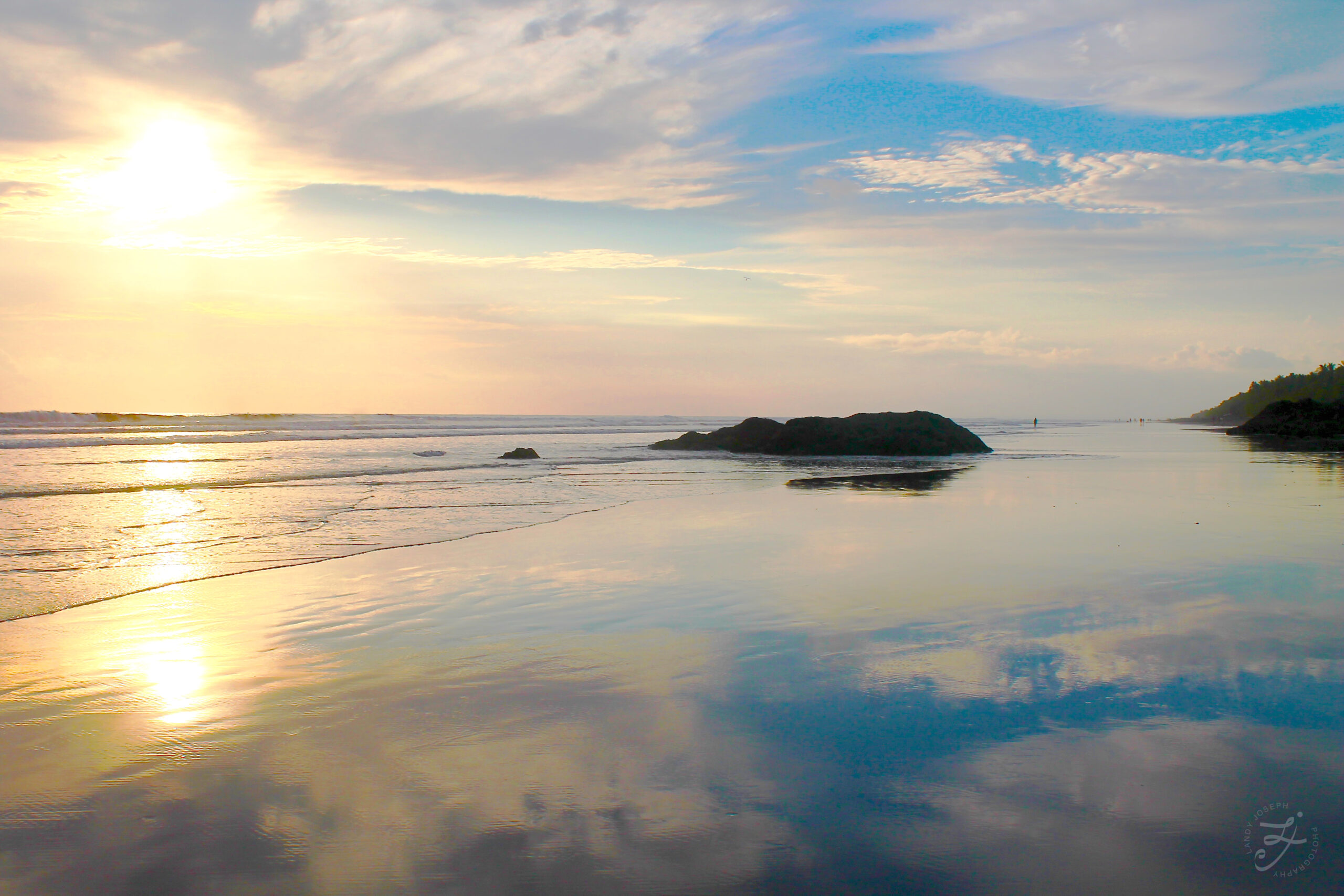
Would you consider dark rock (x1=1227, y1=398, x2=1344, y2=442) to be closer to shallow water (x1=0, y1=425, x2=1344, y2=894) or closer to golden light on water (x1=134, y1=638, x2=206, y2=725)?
shallow water (x1=0, y1=425, x2=1344, y2=894)

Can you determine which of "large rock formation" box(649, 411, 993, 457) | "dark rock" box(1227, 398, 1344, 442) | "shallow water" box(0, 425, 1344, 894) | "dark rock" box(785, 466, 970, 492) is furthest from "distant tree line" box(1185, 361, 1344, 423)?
"shallow water" box(0, 425, 1344, 894)

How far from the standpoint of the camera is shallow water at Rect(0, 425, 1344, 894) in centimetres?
285

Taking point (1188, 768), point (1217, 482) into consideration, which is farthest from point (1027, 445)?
point (1188, 768)

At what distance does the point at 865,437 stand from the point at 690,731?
28602mm

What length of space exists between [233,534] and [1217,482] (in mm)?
19458

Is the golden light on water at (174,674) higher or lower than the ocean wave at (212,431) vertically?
lower

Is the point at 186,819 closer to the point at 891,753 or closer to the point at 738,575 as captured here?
the point at 891,753

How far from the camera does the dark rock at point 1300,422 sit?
45.8 meters

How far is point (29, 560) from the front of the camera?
903 cm

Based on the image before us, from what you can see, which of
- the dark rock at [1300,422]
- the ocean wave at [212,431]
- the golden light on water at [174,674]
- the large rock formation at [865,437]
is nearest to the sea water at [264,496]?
the ocean wave at [212,431]

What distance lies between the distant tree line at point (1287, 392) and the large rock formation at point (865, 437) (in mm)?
37093

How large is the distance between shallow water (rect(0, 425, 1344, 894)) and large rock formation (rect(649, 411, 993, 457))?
74.7 ft

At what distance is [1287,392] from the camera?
80438 mm

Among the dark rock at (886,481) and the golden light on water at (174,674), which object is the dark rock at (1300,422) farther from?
the golden light on water at (174,674)
